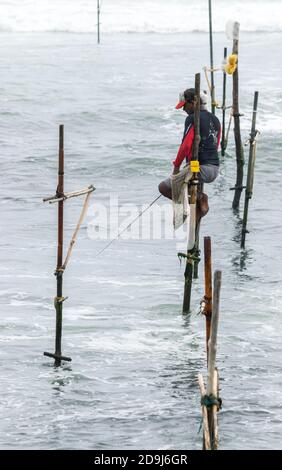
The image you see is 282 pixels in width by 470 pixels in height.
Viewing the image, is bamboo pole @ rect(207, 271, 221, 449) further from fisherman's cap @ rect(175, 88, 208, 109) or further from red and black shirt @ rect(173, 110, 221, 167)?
fisherman's cap @ rect(175, 88, 208, 109)

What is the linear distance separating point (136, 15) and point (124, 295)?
33.1 metres

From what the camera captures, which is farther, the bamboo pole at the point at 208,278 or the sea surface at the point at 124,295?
the sea surface at the point at 124,295

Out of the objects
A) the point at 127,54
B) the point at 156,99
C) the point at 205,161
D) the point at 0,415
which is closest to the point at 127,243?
the point at 205,161

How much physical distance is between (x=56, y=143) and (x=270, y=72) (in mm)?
10091

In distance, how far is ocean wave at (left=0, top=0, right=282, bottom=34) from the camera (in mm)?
44219

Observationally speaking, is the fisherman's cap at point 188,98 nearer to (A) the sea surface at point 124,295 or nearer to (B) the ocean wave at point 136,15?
(A) the sea surface at point 124,295

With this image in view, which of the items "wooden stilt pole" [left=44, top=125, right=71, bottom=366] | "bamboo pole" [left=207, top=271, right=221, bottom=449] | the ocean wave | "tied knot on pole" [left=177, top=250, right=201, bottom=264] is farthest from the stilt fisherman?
the ocean wave

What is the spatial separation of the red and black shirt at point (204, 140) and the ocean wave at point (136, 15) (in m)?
31.4

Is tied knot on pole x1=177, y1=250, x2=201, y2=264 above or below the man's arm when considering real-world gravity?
below

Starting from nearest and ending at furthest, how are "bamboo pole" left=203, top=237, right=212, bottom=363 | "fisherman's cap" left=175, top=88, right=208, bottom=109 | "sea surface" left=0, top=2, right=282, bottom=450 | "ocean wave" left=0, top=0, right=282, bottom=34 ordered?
"bamboo pole" left=203, top=237, right=212, bottom=363
"sea surface" left=0, top=2, right=282, bottom=450
"fisherman's cap" left=175, top=88, right=208, bottom=109
"ocean wave" left=0, top=0, right=282, bottom=34

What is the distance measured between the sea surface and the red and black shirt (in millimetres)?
1747

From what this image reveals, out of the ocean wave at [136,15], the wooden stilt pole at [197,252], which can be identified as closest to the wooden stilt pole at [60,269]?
the wooden stilt pole at [197,252]

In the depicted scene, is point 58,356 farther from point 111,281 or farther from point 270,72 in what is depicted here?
point 270,72

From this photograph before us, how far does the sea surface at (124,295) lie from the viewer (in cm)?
1041
